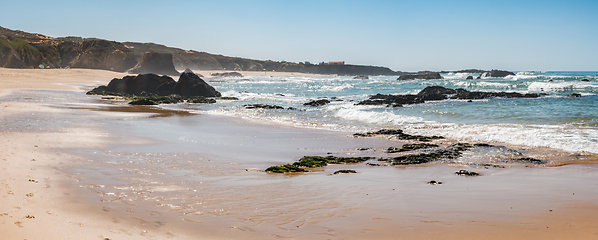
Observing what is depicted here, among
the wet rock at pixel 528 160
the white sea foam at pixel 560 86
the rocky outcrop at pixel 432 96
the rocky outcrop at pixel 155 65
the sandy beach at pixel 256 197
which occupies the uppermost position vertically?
the rocky outcrop at pixel 155 65

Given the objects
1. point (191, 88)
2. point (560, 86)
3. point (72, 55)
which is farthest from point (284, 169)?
point (72, 55)

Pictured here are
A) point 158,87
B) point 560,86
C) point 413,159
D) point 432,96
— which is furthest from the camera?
point 560,86

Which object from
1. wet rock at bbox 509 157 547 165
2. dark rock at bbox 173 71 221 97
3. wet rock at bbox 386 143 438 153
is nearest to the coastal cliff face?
dark rock at bbox 173 71 221 97

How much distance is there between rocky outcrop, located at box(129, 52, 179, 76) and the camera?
86.2m

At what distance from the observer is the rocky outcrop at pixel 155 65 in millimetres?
86250

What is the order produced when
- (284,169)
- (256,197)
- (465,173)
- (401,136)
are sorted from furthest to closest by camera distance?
(401,136)
(284,169)
(465,173)
(256,197)

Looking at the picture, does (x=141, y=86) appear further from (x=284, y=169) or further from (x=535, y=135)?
(x=535, y=135)

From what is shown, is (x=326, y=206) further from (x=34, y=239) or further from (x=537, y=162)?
(x=537, y=162)

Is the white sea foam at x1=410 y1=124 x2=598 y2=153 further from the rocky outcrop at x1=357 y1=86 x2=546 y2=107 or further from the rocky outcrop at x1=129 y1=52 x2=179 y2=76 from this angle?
the rocky outcrop at x1=129 y1=52 x2=179 y2=76

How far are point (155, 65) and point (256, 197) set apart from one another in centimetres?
9019

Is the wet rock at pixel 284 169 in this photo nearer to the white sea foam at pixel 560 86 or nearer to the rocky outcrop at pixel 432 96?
the rocky outcrop at pixel 432 96

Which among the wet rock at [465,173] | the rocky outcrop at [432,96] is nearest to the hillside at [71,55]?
the rocky outcrop at [432,96]

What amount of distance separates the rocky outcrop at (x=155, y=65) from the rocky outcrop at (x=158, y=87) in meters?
57.3

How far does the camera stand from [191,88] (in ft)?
100
